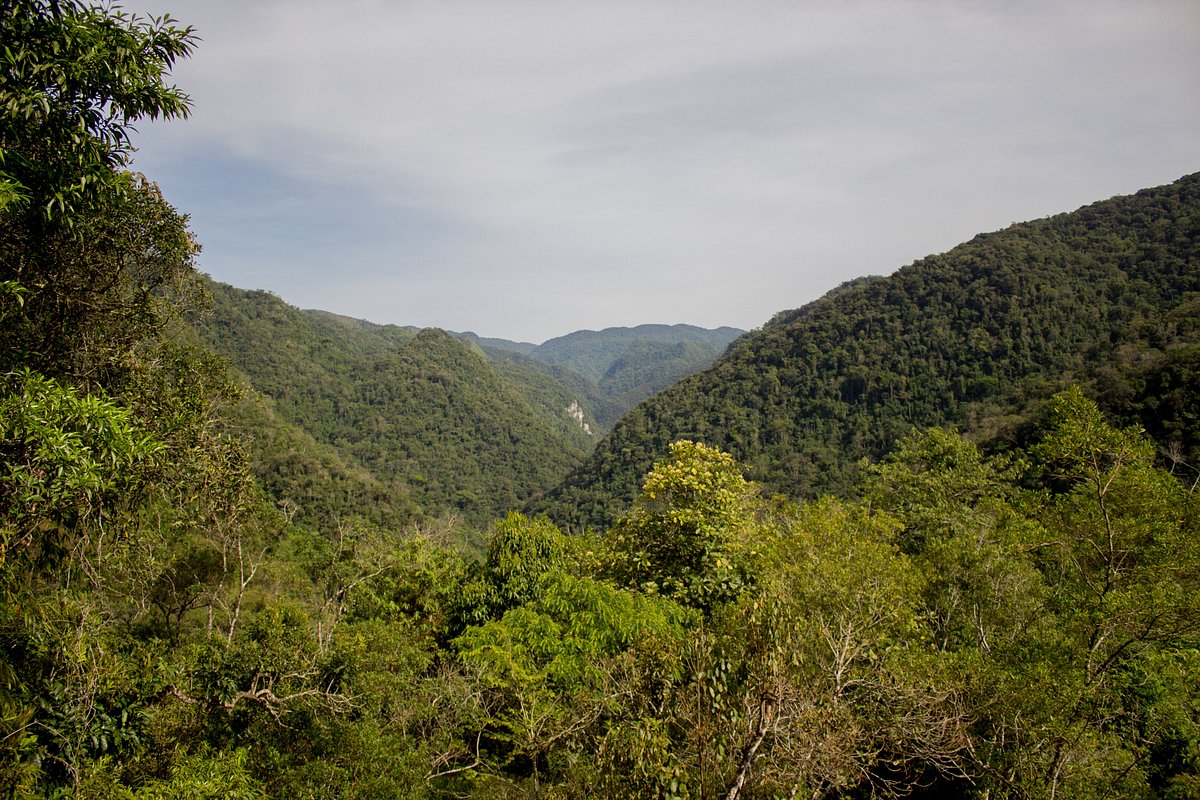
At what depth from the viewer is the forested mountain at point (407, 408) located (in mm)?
91750

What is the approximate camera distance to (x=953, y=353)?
4988cm

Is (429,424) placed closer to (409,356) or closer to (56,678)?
(409,356)

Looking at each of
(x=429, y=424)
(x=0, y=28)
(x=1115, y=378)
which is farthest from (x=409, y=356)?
(x=0, y=28)

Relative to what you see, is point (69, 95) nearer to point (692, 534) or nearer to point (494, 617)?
point (692, 534)

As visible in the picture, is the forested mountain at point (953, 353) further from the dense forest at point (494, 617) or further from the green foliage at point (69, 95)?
the green foliage at point (69, 95)

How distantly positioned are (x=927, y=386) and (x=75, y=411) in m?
56.3

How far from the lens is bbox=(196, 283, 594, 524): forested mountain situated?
301 feet

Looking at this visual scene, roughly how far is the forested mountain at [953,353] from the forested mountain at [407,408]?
33.1 metres

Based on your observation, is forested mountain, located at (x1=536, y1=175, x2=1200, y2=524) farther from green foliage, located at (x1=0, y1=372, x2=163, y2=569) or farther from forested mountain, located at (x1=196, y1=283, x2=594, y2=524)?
green foliage, located at (x1=0, y1=372, x2=163, y2=569)

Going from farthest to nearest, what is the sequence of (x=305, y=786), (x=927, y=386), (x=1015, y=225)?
1. (x=1015, y=225)
2. (x=927, y=386)
3. (x=305, y=786)

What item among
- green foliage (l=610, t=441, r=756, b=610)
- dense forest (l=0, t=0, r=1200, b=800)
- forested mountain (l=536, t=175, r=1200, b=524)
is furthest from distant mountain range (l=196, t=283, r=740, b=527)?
green foliage (l=610, t=441, r=756, b=610)

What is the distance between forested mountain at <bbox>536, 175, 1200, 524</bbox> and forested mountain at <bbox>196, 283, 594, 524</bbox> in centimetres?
3305

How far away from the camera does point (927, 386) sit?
49406 mm

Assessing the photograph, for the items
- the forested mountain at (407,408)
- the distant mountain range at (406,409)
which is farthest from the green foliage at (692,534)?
the forested mountain at (407,408)
